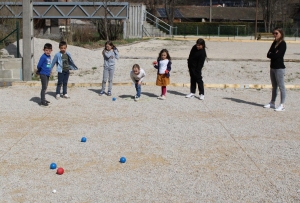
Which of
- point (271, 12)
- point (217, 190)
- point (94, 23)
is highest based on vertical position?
point (271, 12)

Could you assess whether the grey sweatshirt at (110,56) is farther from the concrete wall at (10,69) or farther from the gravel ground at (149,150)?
the concrete wall at (10,69)

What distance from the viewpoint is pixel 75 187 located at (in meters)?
5.38

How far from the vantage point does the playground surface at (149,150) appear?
5.31 m

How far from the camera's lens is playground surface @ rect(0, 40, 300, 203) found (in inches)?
209

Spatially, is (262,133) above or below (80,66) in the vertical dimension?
below

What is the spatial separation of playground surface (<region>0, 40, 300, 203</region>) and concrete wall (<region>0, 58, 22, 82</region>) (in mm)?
2285

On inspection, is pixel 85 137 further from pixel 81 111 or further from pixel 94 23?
pixel 94 23

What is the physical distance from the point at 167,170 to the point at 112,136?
199 cm

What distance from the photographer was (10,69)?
1371cm

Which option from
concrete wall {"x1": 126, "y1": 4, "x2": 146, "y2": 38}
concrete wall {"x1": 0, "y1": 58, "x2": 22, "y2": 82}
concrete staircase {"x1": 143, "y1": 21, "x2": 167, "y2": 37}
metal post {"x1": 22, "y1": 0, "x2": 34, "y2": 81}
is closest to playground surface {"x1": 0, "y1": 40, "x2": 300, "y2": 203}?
metal post {"x1": 22, "y1": 0, "x2": 34, "y2": 81}

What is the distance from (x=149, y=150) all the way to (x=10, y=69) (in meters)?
8.25

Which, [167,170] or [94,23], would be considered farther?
[94,23]

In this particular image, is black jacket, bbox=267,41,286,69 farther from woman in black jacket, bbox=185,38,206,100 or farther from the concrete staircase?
the concrete staircase

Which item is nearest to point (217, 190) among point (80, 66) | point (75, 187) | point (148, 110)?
point (75, 187)
